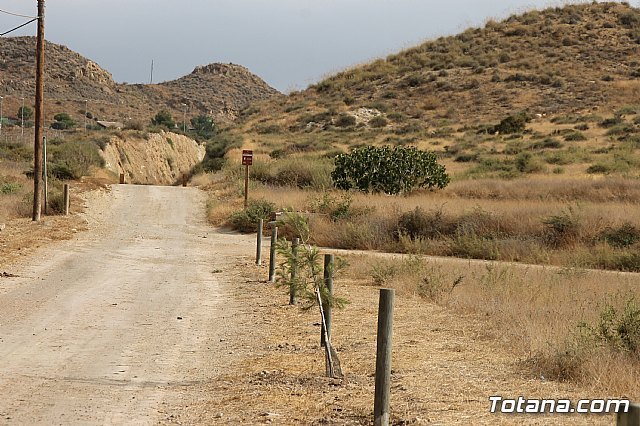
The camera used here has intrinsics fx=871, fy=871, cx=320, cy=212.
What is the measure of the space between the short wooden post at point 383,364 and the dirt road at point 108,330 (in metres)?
1.95

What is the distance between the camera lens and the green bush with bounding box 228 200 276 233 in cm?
3175

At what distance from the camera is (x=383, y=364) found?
7.12 meters

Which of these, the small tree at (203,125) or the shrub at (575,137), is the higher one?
the small tree at (203,125)

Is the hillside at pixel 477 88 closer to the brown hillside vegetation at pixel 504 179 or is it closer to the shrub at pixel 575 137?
the brown hillside vegetation at pixel 504 179

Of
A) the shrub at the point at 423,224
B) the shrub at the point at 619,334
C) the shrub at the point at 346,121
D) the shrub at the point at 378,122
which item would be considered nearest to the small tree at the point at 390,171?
the shrub at the point at 423,224

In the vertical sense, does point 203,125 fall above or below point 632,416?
above

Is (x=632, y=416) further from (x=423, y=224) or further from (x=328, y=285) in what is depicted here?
(x=423, y=224)

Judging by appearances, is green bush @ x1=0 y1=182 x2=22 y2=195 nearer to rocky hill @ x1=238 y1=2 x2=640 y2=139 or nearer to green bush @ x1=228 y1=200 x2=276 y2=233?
green bush @ x1=228 y1=200 x2=276 y2=233

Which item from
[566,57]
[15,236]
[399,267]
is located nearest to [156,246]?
[15,236]

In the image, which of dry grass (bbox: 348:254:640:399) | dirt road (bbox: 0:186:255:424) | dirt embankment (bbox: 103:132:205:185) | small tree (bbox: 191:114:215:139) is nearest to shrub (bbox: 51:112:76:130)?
small tree (bbox: 191:114:215:139)

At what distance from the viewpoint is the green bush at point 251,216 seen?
104 ft

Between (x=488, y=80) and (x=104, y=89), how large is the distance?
2508 inches

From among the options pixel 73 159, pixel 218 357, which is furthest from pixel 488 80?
pixel 218 357

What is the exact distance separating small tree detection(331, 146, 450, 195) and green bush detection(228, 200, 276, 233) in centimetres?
559
